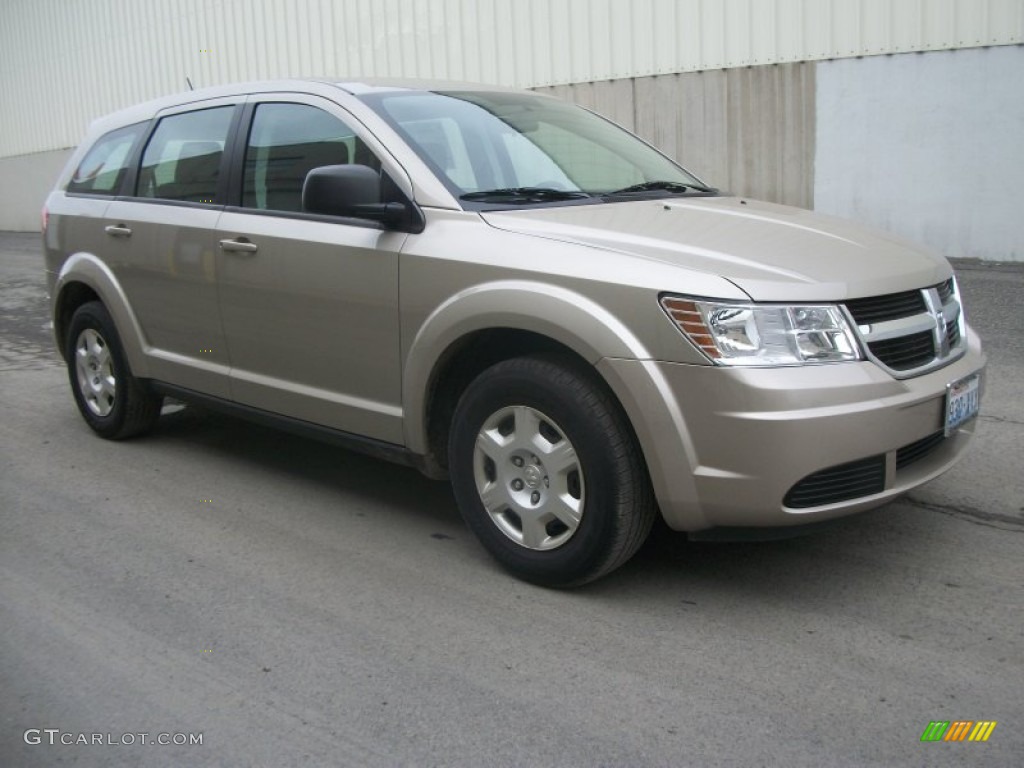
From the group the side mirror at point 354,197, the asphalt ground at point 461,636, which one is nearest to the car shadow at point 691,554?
the asphalt ground at point 461,636

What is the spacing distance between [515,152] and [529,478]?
1472mm

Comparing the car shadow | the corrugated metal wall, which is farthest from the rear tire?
the corrugated metal wall

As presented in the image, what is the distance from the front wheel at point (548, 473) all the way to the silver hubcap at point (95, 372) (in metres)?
2.75

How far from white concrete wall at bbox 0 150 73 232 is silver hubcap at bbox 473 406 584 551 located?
21732 millimetres

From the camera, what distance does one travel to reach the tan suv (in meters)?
3.42

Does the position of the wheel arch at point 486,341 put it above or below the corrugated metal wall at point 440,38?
below

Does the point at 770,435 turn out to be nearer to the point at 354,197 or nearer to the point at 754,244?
the point at 754,244

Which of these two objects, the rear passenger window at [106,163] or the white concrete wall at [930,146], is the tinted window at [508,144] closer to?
the rear passenger window at [106,163]

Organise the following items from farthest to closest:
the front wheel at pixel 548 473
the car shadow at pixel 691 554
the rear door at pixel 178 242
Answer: the rear door at pixel 178 242, the car shadow at pixel 691 554, the front wheel at pixel 548 473

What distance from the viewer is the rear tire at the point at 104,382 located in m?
5.88

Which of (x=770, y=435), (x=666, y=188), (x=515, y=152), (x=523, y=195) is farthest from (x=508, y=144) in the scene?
(x=770, y=435)

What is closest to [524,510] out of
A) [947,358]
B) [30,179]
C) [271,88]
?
[947,358]

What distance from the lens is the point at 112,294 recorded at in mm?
5762

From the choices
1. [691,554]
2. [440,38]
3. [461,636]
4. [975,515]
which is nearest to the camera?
[461,636]
